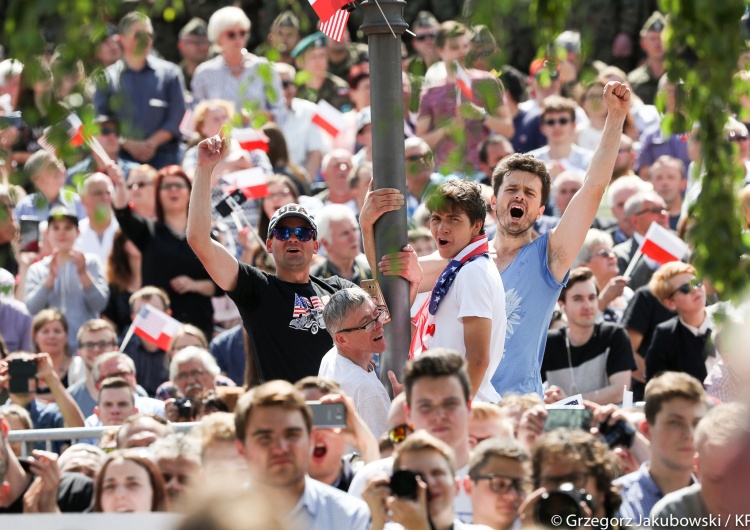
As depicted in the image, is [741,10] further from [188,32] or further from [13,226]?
[188,32]

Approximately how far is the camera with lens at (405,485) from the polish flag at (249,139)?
23.4ft

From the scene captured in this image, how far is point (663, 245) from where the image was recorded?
34.5 feet

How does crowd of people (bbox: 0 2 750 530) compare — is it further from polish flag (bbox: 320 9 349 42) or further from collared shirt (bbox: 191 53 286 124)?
polish flag (bbox: 320 9 349 42)

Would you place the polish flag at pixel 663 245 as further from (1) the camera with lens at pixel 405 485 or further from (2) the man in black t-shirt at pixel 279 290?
(1) the camera with lens at pixel 405 485

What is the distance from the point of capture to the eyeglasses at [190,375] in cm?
932

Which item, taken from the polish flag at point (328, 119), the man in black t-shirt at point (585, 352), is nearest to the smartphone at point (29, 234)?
the polish flag at point (328, 119)

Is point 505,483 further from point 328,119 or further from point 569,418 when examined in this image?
point 328,119

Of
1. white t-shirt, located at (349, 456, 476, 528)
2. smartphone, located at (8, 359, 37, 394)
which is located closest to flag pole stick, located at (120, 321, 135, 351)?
smartphone, located at (8, 359, 37, 394)

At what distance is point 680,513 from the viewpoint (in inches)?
205

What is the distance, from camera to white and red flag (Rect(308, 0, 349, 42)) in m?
6.85

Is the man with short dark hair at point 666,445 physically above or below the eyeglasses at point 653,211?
below

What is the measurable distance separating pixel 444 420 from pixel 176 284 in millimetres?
5722

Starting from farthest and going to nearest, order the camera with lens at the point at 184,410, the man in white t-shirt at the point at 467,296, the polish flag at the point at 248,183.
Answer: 1. the polish flag at the point at 248,183
2. the camera with lens at the point at 184,410
3. the man in white t-shirt at the point at 467,296

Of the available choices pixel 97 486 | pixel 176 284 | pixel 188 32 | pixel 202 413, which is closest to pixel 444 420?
pixel 97 486
